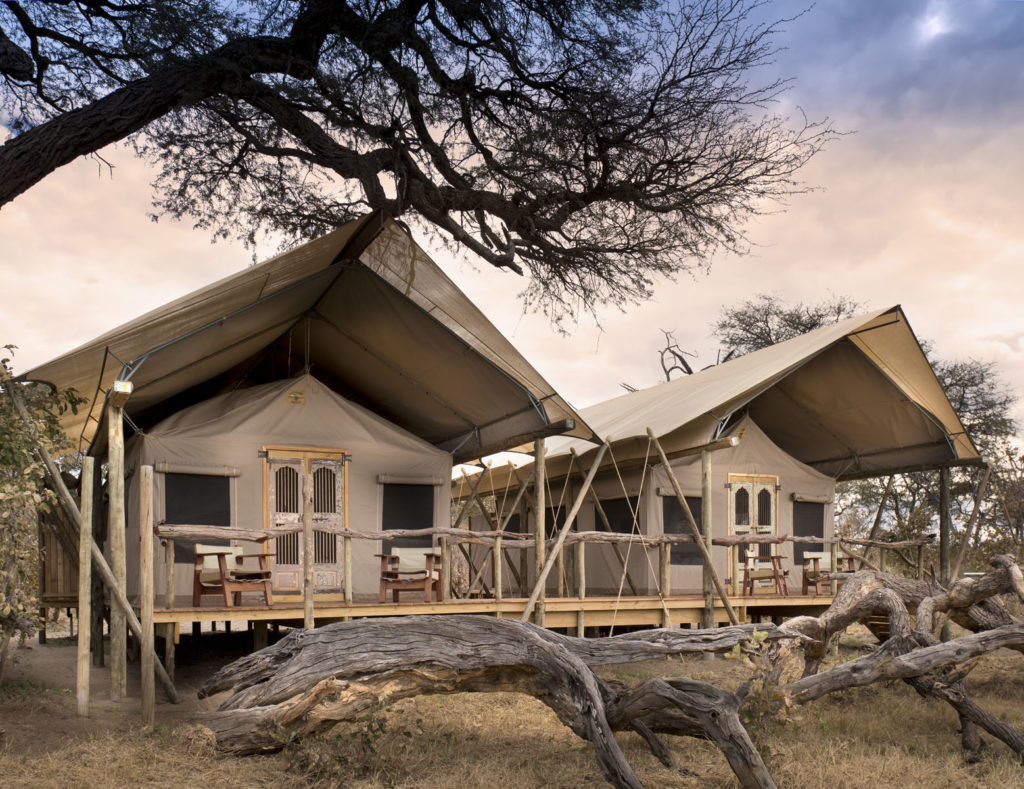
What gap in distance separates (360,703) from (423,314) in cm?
436

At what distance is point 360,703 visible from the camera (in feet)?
19.3

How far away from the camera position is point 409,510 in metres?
11.1

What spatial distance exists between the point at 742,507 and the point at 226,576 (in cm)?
708

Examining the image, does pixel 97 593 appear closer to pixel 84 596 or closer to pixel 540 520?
pixel 84 596

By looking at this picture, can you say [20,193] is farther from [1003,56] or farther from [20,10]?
[1003,56]

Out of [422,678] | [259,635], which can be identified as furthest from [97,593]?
[422,678]

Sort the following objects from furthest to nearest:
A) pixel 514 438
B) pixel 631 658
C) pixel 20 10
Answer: pixel 514 438, pixel 20 10, pixel 631 658

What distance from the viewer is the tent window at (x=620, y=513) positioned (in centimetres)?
1254

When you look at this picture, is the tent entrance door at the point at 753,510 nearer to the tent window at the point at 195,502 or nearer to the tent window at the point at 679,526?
the tent window at the point at 679,526

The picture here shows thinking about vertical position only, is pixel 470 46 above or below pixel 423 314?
above

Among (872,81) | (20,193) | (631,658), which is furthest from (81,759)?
(872,81)

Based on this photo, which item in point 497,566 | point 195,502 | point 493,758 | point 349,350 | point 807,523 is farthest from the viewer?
point 807,523

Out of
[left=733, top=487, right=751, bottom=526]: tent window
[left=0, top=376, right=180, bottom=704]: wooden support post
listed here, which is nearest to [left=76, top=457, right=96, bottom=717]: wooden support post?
[left=0, top=376, right=180, bottom=704]: wooden support post

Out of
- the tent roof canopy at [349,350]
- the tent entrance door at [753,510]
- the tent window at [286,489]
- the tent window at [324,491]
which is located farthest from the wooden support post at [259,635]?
the tent entrance door at [753,510]
